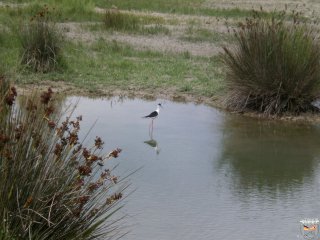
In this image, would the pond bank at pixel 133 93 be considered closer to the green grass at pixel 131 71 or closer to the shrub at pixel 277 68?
the green grass at pixel 131 71

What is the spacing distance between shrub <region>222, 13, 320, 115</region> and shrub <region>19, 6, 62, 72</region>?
304cm

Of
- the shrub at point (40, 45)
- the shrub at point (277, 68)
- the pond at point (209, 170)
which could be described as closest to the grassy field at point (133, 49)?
the shrub at point (40, 45)

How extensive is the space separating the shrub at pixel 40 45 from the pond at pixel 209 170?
1.66 metres

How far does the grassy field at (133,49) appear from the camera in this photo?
11.7 meters

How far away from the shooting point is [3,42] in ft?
45.9

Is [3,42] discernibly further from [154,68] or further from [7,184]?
[7,184]

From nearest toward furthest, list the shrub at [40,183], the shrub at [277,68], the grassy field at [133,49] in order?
the shrub at [40,183] < the shrub at [277,68] < the grassy field at [133,49]

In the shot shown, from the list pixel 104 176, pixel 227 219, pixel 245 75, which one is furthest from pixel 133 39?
pixel 104 176

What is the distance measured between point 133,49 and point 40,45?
3028 millimetres

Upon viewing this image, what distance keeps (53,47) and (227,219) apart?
262 inches

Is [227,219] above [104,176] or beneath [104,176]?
beneath

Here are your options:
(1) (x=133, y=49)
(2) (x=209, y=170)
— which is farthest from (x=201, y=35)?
(2) (x=209, y=170)

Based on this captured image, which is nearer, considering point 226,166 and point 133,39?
point 226,166

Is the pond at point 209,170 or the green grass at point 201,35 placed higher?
the pond at point 209,170
